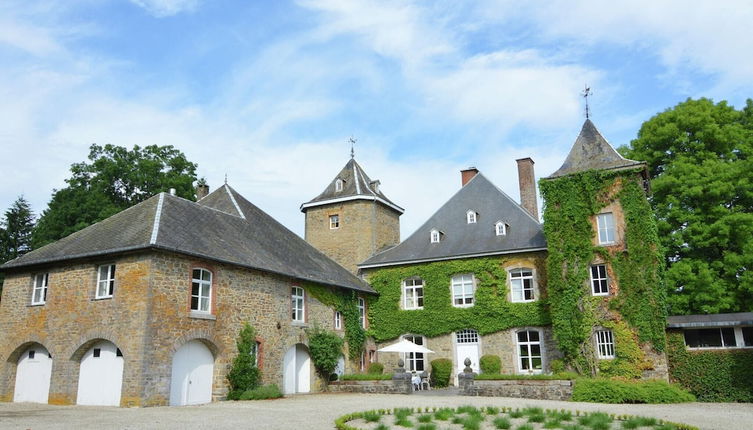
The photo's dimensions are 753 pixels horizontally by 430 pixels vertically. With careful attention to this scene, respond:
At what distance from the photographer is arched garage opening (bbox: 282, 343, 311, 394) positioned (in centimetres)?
2000

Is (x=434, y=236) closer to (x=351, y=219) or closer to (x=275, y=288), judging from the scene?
(x=351, y=219)

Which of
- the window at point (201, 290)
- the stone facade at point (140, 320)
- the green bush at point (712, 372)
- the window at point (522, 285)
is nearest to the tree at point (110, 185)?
the stone facade at point (140, 320)

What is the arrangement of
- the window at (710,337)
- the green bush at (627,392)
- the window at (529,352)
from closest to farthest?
the green bush at (627,392) → the window at (710,337) → the window at (529,352)

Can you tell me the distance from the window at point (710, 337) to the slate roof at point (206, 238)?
39.6 feet

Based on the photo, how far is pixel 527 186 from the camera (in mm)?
27000

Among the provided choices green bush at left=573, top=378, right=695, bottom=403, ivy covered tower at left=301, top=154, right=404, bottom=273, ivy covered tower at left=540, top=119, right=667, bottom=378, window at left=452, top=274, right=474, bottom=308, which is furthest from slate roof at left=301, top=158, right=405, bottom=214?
green bush at left=573, top=378, right=695, bottom=403

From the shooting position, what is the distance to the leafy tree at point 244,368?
56.6 feet

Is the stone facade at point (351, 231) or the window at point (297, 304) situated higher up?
the stone facade at point (351, 231)

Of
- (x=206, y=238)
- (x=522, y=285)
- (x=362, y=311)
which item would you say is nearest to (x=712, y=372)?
(x=522, y=285)

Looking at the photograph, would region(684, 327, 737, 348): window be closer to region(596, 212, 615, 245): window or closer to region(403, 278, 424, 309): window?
region(596, 212, 615, 245): window

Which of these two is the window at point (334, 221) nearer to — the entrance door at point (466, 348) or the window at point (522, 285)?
the entrance door at point (466, 348)

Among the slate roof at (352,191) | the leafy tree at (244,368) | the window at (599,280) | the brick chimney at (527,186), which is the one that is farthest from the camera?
the slate roof at (352,191)

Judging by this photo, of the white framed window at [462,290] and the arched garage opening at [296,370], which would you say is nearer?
the arched garage opening at [296,370]

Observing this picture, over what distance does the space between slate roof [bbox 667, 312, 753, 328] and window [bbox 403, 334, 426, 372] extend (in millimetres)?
9472
